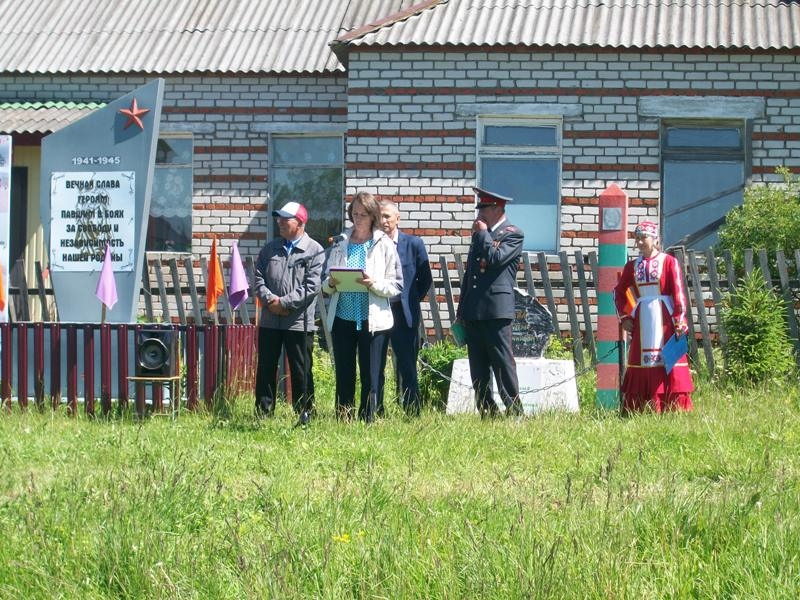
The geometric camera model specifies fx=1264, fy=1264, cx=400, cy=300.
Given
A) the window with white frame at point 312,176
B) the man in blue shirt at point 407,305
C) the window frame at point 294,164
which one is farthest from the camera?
the window with white frame at point 312,176

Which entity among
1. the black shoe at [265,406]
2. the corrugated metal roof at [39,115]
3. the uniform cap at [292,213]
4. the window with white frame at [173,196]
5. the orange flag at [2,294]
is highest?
the corrugated metal roof at [39,115]

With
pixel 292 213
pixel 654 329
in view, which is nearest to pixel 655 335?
pixel 654 329

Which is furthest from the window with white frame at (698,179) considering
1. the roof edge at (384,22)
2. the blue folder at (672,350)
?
the blue folder at (672,350)

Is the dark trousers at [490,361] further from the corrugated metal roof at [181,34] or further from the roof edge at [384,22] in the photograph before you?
the corrugated metal roof at [181,34]

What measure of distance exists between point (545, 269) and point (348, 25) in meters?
5.67

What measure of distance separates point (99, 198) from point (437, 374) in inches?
116

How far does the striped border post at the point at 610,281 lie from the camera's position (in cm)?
918

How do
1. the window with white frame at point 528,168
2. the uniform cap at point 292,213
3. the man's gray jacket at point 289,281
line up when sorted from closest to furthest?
the man's gray jacket at point 289,281 < the uniform cap at point 292,213 < the window with white frame at point 528,168

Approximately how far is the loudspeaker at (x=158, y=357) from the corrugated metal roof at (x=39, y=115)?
650 centimetres

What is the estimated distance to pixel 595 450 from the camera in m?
6.91

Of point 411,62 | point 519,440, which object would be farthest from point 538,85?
point 519,440

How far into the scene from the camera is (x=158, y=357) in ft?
28.8

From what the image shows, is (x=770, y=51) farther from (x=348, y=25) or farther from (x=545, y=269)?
(x=348, y=25)

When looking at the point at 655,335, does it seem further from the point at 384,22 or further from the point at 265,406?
the point at 384,22
